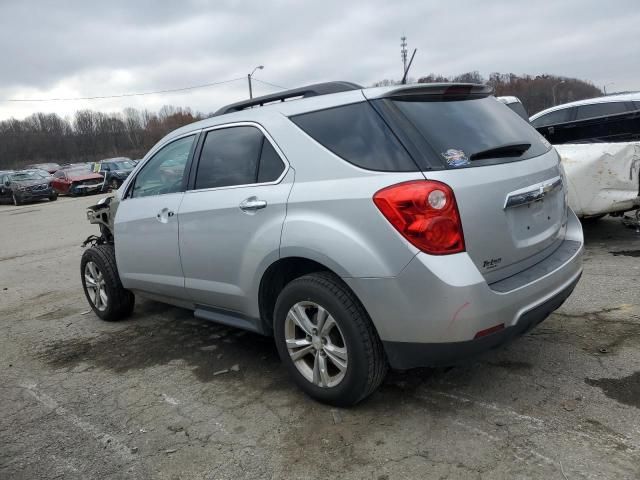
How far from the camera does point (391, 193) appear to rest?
2.60 metres

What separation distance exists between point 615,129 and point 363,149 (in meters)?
5.11

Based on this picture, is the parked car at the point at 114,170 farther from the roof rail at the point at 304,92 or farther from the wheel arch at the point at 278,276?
the wheel arch at the point at 278,276

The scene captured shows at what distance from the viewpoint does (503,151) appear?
9.66 feet

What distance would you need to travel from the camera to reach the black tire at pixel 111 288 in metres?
4.95

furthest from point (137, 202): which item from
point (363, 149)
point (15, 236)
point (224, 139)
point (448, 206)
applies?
point (15, 236)

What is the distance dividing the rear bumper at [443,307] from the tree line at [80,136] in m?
84.4

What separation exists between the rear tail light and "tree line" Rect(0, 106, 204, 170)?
84.4 m

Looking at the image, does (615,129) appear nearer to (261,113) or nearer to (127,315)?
(261,113)

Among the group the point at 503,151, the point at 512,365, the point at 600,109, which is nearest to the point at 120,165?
the point at 600,109

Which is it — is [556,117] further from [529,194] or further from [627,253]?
[529,194]

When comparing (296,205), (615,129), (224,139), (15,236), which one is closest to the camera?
(296,205)

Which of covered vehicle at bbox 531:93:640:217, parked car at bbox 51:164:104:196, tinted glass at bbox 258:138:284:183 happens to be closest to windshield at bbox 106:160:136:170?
parked car at bbox 51:164:104:196

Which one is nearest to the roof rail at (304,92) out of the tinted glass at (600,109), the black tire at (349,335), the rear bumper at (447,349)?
the black tire at (349,335)

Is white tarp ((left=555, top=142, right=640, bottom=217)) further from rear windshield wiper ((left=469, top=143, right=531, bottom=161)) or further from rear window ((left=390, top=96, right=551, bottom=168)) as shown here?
rear windshield wiper ((left=469, top=143, right=531, bottom=161))
